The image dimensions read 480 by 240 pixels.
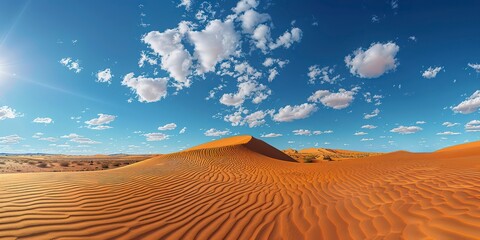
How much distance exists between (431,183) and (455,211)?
2422mm

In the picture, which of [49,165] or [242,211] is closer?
[242,211]

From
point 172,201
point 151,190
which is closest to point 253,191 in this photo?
point 172,201

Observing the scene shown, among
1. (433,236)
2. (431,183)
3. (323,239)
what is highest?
(431,183)

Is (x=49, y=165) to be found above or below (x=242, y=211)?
above

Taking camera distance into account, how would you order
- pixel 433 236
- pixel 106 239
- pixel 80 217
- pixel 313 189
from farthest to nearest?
pixel 313 189 < pixel 80 217 < pixel 106 239 < pixel 433 236

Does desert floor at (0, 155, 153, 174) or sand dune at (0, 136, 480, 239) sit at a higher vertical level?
desert floor at (0, 155, 153, 174)

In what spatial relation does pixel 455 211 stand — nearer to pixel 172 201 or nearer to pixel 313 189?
pixel 313 189

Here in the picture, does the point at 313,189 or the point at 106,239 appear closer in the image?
the point at 106,239

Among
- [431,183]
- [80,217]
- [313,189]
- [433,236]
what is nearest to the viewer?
[433,236]

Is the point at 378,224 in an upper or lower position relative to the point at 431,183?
lower

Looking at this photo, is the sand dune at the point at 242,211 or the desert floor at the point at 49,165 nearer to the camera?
the sand dune at the point at 242,211

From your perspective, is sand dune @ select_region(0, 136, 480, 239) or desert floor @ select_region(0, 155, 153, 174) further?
desert floor @ select_region(0, 155, 153, 174)

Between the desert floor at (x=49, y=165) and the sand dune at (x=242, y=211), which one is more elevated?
the desert floor at (x=49, y=165)

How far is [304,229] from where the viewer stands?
4.09 m
